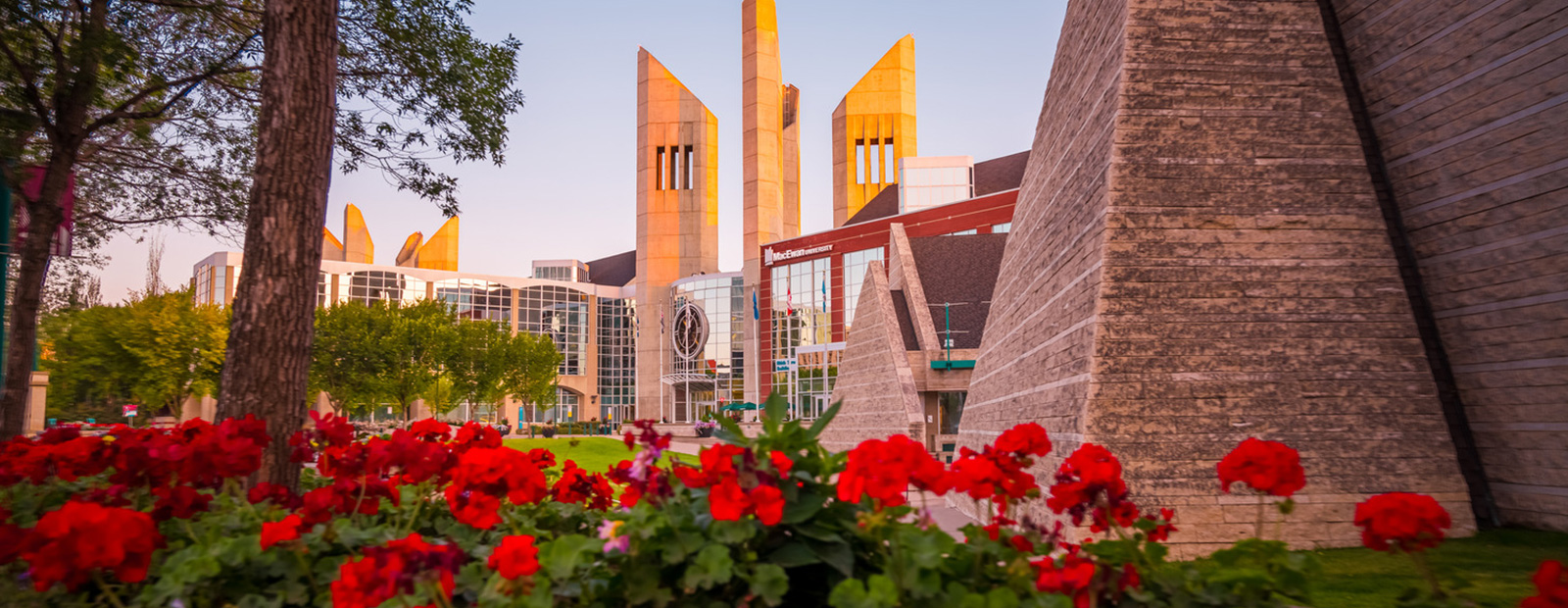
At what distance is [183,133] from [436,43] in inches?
219

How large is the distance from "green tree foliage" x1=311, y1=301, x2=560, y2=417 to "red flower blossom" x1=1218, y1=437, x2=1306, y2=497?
4593cm

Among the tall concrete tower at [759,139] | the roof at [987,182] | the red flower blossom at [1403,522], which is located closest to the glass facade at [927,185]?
the roof at [987,182]

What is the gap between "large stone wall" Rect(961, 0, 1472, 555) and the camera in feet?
25.4

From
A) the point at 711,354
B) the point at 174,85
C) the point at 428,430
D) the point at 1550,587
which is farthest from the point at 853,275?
the point at 1550,587

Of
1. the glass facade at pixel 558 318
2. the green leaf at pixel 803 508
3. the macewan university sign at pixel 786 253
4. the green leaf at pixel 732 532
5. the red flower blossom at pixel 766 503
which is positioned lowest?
the green leaf at pixel 732 532

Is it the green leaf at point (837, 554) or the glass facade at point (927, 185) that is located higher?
the glass facade at point (927, 185)

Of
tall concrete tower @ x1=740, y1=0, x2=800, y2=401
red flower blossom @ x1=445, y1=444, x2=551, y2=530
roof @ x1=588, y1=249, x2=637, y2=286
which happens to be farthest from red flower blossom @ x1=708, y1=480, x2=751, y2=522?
roof @ x1=588, y1=249, x2=637, y2=286

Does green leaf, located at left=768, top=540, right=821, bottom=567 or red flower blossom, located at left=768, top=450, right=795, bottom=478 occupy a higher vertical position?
red flower blossom, located at left=768, top=450, right=795, bottom=478

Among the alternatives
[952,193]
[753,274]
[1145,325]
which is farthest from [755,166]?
[1145,325]

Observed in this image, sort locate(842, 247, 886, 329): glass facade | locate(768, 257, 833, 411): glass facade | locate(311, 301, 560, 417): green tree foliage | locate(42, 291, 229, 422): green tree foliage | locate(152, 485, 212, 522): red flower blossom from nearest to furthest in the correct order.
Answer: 1. locate(152, 485, 212, 522): red flower blossom
2. locate(42, 291, 229, 422): green tree foliage
3. locate(311, 301, 560, 417): green tree foliage
4. locate(842, 247, 886, 329): glass facade
5. locate(768, 257, 833, 411): glass facade

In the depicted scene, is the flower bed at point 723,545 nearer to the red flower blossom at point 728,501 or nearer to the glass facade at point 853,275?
the red flower blossom at point 728,501

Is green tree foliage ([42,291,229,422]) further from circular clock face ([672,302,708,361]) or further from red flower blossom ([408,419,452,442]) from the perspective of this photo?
circular clock face ([672,302,708,361])

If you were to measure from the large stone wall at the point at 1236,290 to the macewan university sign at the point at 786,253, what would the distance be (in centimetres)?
5559

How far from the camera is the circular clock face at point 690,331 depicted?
253ft
